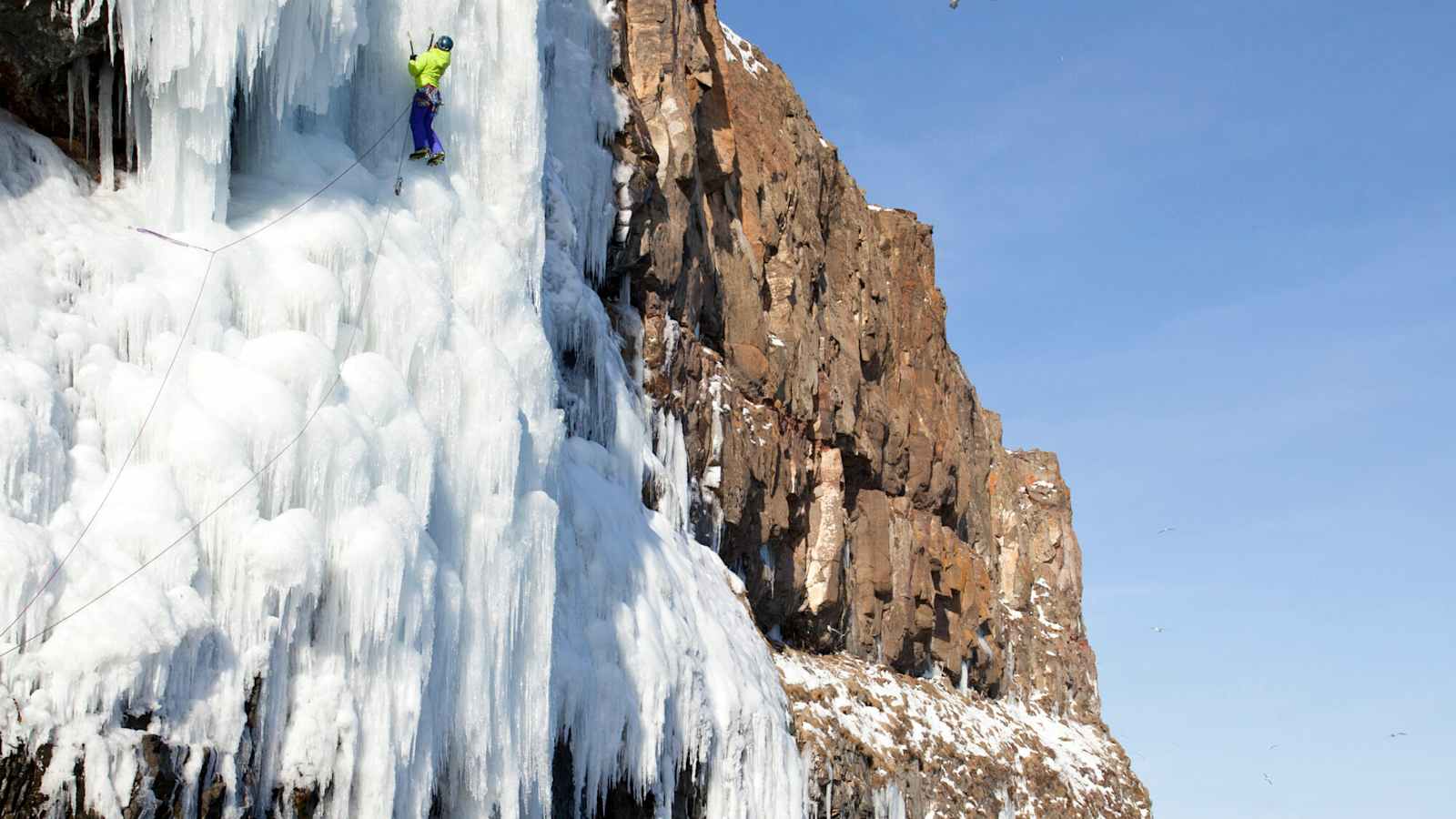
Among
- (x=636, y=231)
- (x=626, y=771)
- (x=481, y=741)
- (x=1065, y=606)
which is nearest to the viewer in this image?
(x=481, y=741)

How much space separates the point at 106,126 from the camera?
11.0 m

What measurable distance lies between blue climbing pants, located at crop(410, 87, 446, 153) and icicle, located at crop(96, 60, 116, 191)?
3020 mm

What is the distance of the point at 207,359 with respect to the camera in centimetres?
1045

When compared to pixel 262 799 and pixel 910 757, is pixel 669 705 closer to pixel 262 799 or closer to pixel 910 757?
pixel 262 799

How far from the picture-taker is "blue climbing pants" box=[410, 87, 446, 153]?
13523mm

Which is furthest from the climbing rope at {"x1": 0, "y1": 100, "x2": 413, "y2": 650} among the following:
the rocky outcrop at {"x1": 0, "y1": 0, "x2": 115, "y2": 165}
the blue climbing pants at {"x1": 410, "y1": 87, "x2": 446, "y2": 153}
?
the rocky outcrop at {"x1": 0, "y1": 0, "x2": 115, "y2": 165}

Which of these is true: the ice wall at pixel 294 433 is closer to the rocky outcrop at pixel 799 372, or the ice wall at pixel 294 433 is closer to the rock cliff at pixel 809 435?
the rock cliff at pixel 809 435

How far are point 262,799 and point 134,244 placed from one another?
4188 millimetres

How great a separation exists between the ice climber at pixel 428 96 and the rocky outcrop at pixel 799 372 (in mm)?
7102

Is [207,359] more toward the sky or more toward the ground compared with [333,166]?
more toward the ground

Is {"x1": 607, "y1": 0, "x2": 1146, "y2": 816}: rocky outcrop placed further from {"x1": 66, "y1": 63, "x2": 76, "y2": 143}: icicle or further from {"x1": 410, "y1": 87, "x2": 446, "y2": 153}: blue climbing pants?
{"x1": 66, "y1": 63, "x2": 76, "y2": 143}: icicle

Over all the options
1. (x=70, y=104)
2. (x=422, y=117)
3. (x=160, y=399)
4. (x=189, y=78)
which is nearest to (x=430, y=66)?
(x=422, y=117)

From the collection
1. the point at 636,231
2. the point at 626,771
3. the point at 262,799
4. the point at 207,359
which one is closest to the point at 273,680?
the point at 262,799

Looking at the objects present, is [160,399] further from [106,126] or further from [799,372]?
[799,372]
